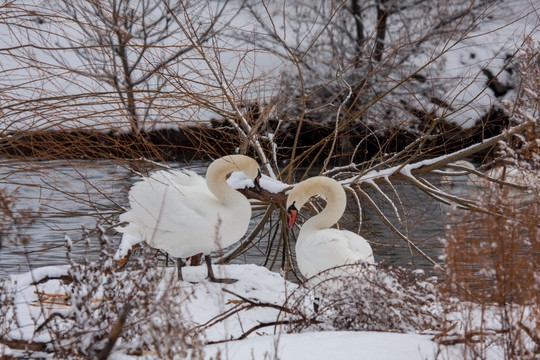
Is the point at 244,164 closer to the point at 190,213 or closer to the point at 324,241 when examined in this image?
the point at 190,213

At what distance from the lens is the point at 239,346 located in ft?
10.6

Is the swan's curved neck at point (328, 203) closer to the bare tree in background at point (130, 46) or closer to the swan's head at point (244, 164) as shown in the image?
the swan's head at point (244, 164)

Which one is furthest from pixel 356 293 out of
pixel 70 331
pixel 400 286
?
pixel 70 331

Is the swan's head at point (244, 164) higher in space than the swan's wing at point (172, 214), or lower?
higher

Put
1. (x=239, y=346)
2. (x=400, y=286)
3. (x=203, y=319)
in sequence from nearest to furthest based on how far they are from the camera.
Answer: (x=239, y=346), (x=400, y=286), (x=203, y=319)

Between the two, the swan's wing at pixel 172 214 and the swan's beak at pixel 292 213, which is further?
the swan's beak at pixel 292 213

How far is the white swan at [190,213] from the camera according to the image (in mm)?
5262

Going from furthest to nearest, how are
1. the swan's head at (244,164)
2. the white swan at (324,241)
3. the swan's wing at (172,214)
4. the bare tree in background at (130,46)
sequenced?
the swan's head at (244,164)
the swan's wing at (172,214)
the white swan at (324,241)
the bare tree in background at (130,46)

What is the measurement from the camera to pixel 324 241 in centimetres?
489

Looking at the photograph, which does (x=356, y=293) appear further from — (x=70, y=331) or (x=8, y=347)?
(x=8, y=347)

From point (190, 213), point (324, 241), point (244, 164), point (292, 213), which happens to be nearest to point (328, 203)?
point (292, 213)

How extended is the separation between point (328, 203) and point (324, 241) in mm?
716

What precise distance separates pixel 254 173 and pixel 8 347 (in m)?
3.01

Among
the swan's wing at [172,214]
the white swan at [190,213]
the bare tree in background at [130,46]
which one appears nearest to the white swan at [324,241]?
the white swan at [190,213]
